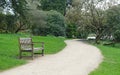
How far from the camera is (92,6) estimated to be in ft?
142

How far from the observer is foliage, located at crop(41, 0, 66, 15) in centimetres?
6571

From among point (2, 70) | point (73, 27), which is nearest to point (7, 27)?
point (2, 70)

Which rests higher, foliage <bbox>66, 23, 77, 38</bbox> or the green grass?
foliage <bbox>66, 23, 77, 38</bbox>

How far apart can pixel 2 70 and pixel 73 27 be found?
4758cm

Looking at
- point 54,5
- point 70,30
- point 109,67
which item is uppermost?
point 54,5

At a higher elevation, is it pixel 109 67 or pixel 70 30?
pixel 70 30

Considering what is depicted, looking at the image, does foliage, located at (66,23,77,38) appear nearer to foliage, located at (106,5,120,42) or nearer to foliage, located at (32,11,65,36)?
foliage, located at (32,11,65,36)

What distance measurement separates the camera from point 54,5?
6656 cm

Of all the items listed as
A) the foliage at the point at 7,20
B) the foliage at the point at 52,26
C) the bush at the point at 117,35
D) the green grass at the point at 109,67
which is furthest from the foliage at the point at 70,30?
the foliage at the point at 7,20

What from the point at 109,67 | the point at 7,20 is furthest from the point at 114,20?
→ the point at 7,20

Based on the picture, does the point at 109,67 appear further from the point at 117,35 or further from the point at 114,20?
the point at 117,35

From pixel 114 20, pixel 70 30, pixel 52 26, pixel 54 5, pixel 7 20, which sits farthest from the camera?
pixel 54 5

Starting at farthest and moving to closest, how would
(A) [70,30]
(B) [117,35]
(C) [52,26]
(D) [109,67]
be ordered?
(A) [70,30]
(C) [52,26]
(B) [117,35]
(D) [109,67]

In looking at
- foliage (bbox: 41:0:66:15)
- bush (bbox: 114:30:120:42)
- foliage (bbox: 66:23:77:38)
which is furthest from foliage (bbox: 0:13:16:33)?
foliage (bbox: 41:0:66:15)
